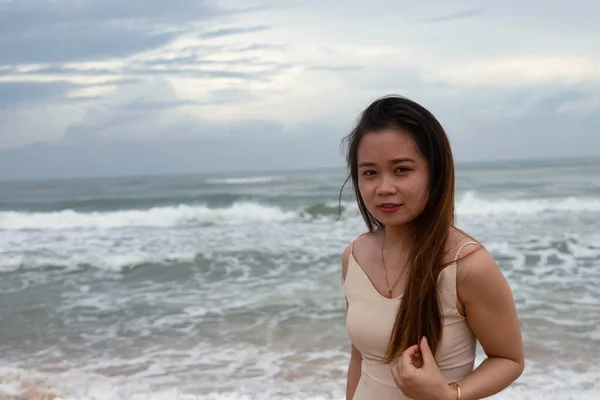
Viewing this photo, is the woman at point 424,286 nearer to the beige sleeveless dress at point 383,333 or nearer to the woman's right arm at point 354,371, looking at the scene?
the beige sleeveless dress at point 383,333

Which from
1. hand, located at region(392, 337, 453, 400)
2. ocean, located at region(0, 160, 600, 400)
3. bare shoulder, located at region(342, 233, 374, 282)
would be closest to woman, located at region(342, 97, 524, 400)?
hand, located at region(392, 337, 453, 400)

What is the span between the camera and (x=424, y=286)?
1562 mm

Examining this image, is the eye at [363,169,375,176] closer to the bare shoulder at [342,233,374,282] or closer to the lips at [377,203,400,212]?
the lips at [377,203,400,212]

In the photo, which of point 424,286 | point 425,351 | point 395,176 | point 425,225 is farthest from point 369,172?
point 425,351

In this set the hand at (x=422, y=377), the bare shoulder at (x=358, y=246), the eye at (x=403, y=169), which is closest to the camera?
the hand at (x=422, y=377)

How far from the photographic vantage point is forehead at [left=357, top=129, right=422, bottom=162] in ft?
5.24

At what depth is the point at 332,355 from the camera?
5.95 metres

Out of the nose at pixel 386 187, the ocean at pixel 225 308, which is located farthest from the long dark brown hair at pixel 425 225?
the ocean at pixel 225 308

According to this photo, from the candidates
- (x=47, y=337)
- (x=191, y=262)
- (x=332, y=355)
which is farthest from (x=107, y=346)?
(x=191, y=262)

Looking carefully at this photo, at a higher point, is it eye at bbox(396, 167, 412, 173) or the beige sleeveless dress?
eye at bbox(396, 167, 412, 173)

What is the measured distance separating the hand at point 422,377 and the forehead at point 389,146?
0.47 meters

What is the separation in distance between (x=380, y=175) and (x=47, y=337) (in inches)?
257

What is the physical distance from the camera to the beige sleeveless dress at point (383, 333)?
1.59 m

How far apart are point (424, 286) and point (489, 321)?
0.61ft
